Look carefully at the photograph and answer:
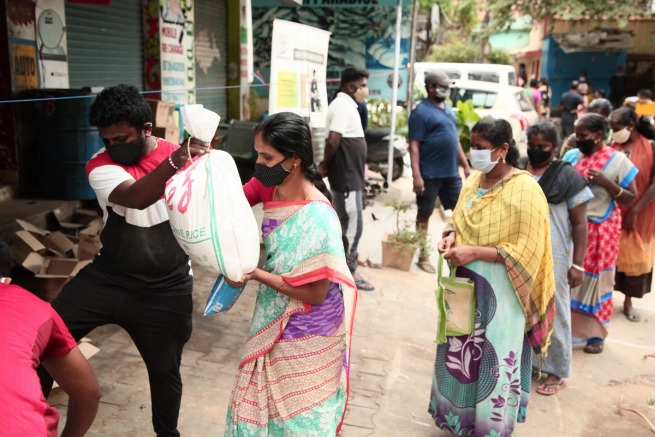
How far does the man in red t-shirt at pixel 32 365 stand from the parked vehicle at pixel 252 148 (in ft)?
19.3

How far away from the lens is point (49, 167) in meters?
5.49

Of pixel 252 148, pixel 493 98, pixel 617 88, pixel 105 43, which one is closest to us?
pixel 105 43

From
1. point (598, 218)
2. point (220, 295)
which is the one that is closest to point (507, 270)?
point (220, 295)

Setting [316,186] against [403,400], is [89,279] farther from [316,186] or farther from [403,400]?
[403,400]

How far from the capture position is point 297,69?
20.9 ft

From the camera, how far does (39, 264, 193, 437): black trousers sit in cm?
261

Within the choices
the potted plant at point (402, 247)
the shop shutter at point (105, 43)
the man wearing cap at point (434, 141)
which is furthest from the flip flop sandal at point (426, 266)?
the shop shutter at point (105, 43)

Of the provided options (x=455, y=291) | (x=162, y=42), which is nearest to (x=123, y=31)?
(x=162, y=42)

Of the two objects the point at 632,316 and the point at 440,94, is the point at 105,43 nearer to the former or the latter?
the point at 440,94

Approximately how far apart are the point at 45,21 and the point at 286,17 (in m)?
8.84

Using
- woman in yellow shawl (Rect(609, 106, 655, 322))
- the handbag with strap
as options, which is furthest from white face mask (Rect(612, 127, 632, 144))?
the handbag with strap

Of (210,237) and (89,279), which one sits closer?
(210,237)

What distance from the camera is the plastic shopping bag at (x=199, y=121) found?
2.16m

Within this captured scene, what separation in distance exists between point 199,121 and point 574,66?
25439 mm
